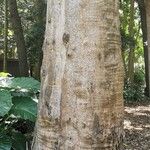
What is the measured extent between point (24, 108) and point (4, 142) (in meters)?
0.45

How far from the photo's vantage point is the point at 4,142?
4.75 metres

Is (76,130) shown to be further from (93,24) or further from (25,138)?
(25,138)

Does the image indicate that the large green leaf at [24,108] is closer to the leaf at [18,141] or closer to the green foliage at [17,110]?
the green foliage at [17,110]

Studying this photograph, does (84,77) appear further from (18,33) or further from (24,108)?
(18,33)

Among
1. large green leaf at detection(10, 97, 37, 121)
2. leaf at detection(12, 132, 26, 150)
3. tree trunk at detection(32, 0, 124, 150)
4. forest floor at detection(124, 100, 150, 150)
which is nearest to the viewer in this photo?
tree trunk at detection(32, 0, 124, 150)

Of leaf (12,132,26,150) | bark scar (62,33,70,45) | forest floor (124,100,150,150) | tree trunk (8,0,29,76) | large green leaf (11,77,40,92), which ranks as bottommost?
forest floor (124,100,150,150)

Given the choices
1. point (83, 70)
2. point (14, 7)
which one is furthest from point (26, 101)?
point (14, 7)

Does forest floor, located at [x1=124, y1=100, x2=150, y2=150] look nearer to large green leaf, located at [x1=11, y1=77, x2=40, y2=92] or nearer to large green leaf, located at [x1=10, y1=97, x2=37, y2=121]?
large green leaf, located at [x1=11, y1=77, x2=40, y2=92]

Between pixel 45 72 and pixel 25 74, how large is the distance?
13.8m

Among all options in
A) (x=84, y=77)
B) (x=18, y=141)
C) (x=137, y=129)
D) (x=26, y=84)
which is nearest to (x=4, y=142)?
(x=18, y=141)

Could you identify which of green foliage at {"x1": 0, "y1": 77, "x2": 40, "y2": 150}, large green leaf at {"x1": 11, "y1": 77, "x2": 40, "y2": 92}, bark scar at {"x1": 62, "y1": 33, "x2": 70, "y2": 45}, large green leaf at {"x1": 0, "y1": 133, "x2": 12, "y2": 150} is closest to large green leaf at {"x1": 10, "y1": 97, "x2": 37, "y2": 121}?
green foliage at {"x1": 0, "y1": 77, "x2": 40, "y2": 150}

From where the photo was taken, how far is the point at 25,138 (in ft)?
17.2

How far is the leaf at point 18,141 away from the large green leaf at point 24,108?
345 mm

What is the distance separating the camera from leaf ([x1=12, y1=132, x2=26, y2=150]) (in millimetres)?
5025
